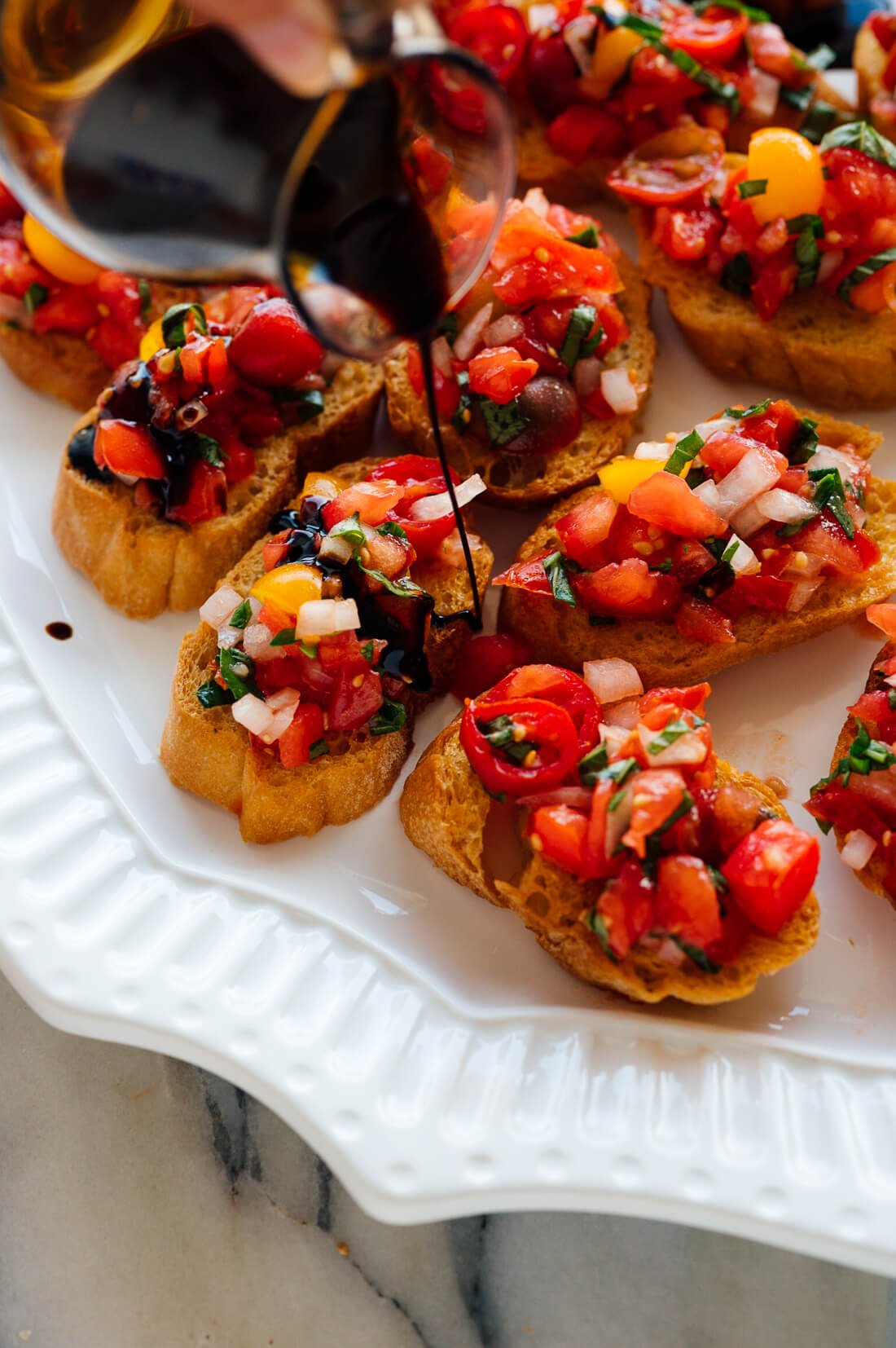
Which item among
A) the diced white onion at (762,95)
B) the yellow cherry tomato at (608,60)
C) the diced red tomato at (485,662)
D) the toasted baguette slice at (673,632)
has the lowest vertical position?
the diced red tomato at (485,662)

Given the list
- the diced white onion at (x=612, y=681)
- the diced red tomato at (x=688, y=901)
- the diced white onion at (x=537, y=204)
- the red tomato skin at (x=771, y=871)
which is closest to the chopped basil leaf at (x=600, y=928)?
the diced red tomato at (x=688, y=901)

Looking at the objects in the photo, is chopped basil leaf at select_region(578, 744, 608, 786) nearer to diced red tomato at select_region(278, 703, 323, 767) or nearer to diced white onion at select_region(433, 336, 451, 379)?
diced red tomato at select_region(278, 703, 323, 767)

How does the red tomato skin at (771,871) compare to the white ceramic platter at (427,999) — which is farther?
the red tomato skin at (771,871)

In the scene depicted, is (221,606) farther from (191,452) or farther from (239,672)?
(191,452)

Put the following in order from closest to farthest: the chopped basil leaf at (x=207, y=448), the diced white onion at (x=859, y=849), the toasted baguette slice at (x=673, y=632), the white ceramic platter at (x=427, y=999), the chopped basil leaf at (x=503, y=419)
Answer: the white ceramic platter at (x=427, y=999) → the diced white onion at (x=859, y=849) → the toasted baguette slice at (x=673, y=632) → the chopped basil leaf at (x=207, y=448) → the chopped basil leaf at (x=503, y=419)

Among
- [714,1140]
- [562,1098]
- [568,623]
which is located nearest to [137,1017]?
[562,1098]

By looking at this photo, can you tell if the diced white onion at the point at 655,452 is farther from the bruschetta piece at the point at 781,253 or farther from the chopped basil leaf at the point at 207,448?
the chopped basil leaf at the point at 207,448

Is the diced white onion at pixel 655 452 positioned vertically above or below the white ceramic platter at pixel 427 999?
above

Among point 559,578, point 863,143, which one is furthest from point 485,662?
point 863,143
